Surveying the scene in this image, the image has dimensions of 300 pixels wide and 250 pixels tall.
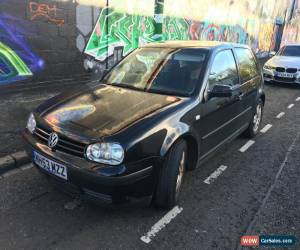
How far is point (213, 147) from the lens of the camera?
412 centimetres

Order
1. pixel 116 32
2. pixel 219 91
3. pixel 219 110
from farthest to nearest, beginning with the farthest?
pixel 116 32 < pixel 219 110 < pixel 219 91

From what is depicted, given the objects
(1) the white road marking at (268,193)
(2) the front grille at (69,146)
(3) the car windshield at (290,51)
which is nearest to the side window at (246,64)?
(1) the white road marking at (268,193)

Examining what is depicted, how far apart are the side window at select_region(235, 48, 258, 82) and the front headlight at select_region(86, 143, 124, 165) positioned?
272 centimetres

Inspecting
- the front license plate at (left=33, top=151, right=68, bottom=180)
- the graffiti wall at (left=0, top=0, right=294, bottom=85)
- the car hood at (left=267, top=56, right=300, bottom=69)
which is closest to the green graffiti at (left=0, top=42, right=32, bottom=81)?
the graffiti wall at (left=0, top=0, right=294, bottom=85)

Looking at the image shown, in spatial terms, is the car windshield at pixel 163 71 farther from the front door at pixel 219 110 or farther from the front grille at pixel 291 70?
the front grille at pixel 291 70

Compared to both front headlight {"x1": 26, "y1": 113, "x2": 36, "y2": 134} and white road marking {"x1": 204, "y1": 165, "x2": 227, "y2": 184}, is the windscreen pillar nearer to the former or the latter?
white road marking {"x1": 204, "y1": 165, "x2": 227, "y2": 184}

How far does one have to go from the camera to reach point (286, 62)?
11227 mm

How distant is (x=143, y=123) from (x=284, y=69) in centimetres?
946

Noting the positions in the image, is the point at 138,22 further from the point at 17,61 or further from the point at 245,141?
the point at 245,141

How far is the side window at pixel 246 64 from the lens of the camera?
191 inches

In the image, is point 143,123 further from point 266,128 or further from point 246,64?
point 266,128

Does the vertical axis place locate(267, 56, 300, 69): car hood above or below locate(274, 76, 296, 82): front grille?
above

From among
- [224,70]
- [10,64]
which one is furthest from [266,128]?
[10,64]

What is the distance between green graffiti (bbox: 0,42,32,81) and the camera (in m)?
6.57
